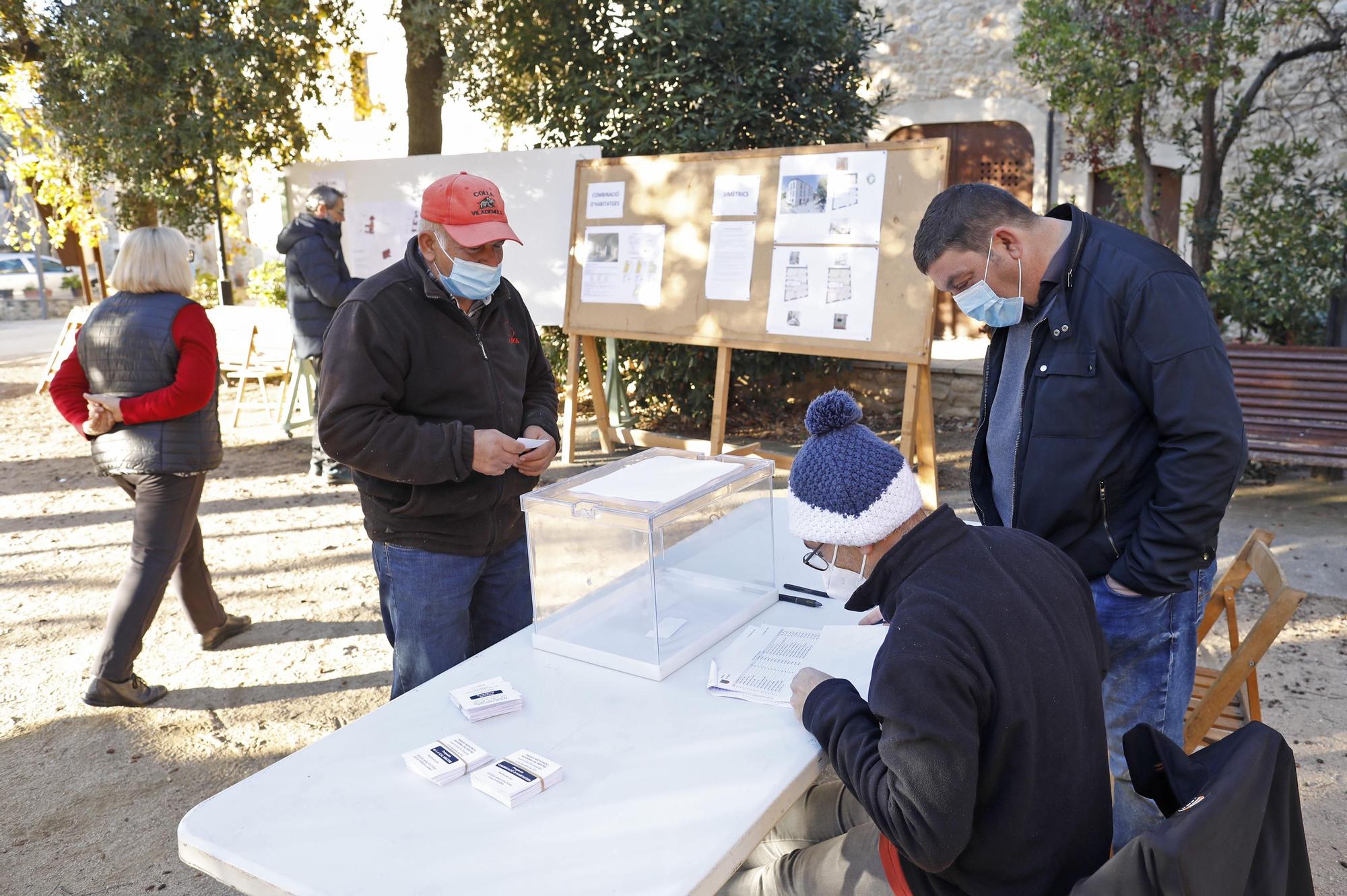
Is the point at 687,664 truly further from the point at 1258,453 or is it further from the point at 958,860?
the point at 1258,453

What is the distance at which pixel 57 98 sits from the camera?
24.3 ft

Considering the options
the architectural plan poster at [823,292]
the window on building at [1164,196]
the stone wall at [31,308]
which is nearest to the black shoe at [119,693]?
the architectural plan poster at [823,292]

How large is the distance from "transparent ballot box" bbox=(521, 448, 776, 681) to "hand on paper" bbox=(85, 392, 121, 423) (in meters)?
2.10

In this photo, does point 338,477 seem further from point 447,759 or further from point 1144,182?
point 1144,182

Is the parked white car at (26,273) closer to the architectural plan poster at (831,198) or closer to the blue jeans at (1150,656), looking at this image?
the architectural plan poster at (831,198)

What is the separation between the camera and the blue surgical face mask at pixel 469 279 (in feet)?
8.32

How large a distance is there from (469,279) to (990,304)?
1299 mm

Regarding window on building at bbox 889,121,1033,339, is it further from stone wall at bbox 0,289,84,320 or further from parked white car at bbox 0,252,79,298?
parked white car at bbox 0,252,79,298

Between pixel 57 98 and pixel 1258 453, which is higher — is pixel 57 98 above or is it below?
above

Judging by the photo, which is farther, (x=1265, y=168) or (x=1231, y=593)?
(x=1265, y=168)

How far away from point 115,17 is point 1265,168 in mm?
7967

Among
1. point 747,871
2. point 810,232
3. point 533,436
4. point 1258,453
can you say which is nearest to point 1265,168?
point 1258,453

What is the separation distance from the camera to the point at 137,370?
3605mm

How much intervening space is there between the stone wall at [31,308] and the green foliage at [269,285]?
43.5 feet
